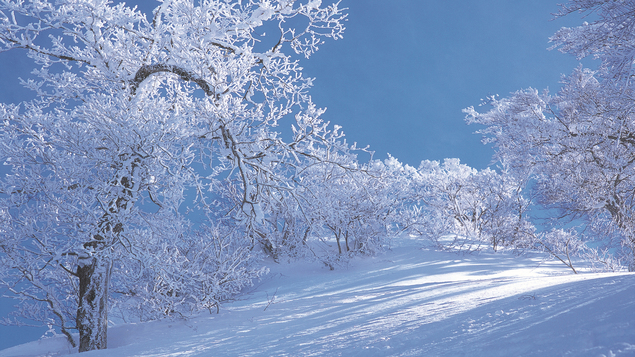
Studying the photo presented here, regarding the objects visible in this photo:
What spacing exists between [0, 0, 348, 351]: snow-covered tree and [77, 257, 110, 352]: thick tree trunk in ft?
0.06

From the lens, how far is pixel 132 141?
4410mm

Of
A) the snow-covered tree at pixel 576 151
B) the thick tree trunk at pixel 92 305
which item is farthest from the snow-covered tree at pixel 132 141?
the snow-covered tree at pixel 576 151

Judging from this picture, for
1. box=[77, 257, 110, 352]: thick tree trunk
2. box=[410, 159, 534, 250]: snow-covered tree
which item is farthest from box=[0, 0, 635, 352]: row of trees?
box=[410, 159, 534, 250]: snow-covered tree

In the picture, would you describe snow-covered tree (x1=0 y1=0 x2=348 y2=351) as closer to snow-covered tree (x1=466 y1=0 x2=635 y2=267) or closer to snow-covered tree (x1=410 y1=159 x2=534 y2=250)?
snow-covered tree (x1=466 y1=0 x2=635 y2=267)

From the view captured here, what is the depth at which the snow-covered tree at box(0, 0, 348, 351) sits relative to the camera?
4469 millimetres

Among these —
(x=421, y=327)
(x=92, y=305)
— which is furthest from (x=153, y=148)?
(x=421, y=327)

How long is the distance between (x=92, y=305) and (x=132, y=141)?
2649 millimetres

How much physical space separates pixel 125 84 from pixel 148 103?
3.26 ft

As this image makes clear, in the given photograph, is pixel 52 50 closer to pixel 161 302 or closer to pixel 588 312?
pixel 161 302

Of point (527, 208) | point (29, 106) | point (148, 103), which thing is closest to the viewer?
point (148, 103)

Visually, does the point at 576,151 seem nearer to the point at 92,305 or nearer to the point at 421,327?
the point at 421,327

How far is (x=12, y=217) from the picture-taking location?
4.83 metres

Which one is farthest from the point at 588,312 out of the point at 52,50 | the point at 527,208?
the point at 527,208

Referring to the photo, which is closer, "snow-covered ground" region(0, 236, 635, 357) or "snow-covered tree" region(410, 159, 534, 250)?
"snow-covered ground" region(0, 236, 635, 357)
